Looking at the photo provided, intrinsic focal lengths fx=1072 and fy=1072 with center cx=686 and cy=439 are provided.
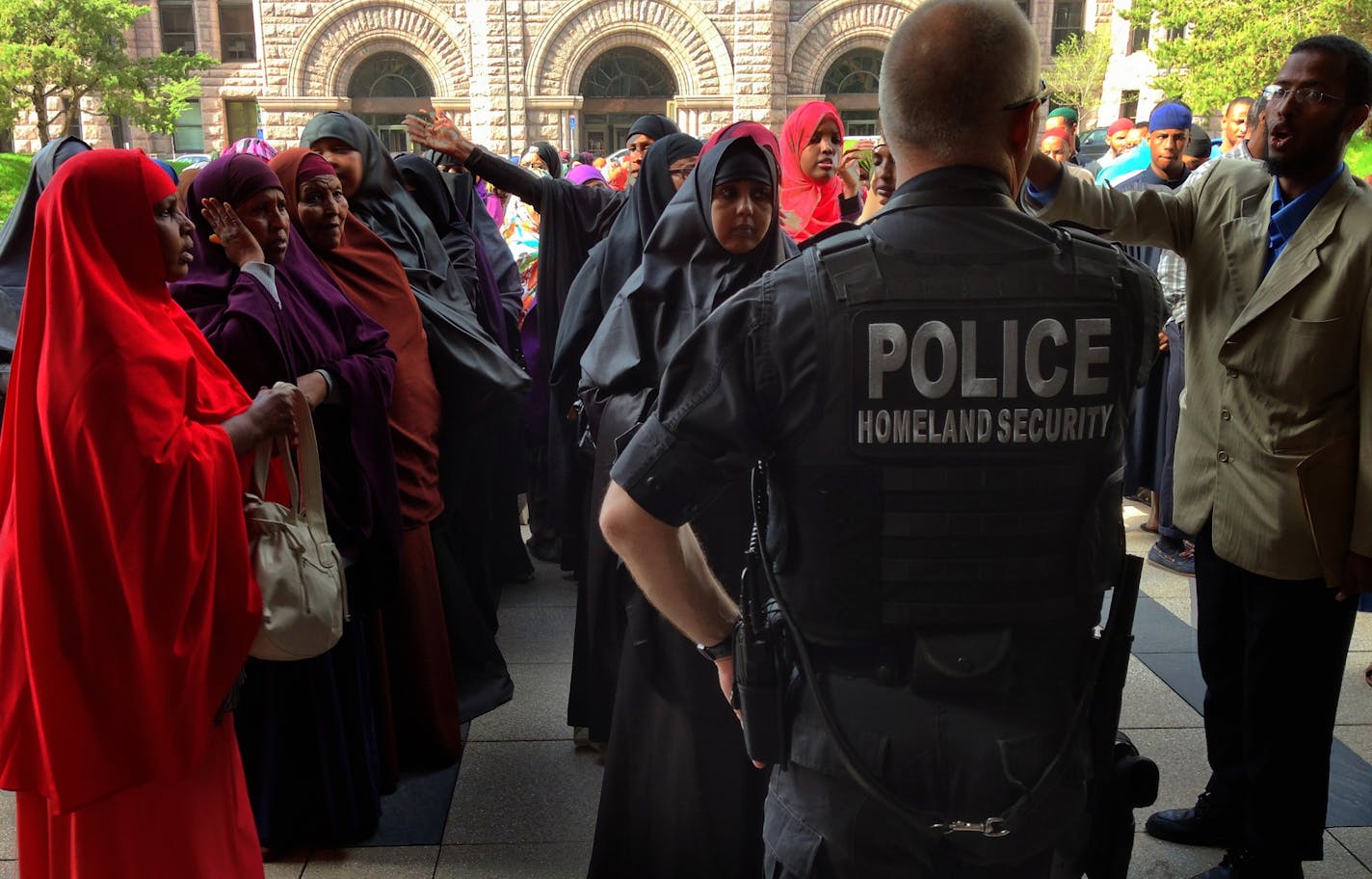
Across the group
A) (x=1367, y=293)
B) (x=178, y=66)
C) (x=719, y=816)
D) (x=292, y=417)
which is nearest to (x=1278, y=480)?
(x=1367, y=293)

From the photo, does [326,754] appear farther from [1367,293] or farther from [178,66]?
[178,66]

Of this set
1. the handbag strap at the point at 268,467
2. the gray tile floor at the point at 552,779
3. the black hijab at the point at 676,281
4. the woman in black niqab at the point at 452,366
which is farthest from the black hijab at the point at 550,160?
the handbag strap at the point at 268,467

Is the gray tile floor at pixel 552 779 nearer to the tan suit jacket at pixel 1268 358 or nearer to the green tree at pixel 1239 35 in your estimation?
the tan suit jacket at pixel 1268 358

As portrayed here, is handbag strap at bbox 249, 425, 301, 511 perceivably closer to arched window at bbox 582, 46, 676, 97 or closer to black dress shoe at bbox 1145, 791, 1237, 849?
black dress shoe at bbox 1145, 791, 1237, 849

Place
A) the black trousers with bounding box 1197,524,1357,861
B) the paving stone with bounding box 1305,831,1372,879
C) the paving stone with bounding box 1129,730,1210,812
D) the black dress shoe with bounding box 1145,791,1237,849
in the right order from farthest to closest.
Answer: the paving stone with bounding box 1129,730,1210,812 < the black dress shoe with bounding box 1145,791,1237,849 < the paving stone with bounding box 1305,831,1372,879 < the black trousers with bounding box 1197,524,1357,861

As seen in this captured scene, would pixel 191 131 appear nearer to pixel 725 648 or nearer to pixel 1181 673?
pixel 1181 673

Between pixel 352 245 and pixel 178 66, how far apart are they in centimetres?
2306

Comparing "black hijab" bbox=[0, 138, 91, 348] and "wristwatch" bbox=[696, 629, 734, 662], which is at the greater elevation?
"black hijab" bbox=[0, 138, 91, 348]

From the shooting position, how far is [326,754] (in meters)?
2.92

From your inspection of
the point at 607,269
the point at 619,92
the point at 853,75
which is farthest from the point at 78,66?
the point at 607,269

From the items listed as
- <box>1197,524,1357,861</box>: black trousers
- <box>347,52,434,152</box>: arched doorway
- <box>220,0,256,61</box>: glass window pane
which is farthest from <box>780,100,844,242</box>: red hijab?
<box>220,0,256,61</box>: glass window pane

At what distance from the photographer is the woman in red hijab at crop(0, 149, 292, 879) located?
196 centimetres

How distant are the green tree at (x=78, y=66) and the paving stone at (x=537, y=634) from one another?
2046cm

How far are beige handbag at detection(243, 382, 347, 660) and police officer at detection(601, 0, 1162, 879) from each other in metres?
1.04
